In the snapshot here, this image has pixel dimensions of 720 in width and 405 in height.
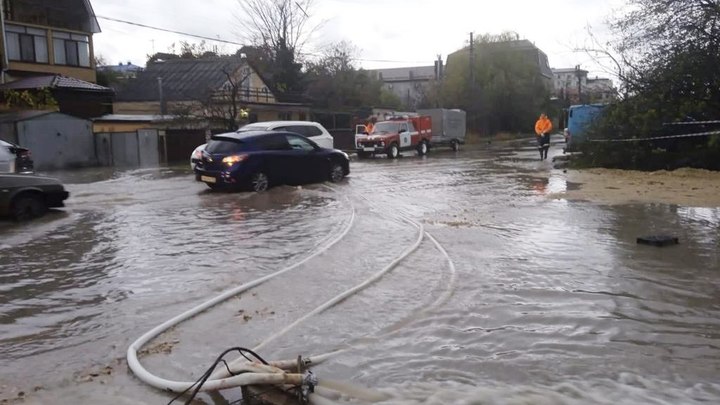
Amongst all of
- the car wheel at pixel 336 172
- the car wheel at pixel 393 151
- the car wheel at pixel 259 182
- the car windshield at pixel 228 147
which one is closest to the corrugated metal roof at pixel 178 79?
the car wheel at pixel 393 151

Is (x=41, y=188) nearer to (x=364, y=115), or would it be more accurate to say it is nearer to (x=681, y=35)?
(x=681, y=35)

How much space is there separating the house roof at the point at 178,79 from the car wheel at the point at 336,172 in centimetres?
2682

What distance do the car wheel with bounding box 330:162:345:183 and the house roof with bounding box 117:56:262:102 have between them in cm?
2682

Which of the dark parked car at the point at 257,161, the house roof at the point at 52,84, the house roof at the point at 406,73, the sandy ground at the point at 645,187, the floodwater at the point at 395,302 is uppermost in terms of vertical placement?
the house roof at the point at 406,73

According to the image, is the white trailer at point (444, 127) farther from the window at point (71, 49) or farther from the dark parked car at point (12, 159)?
the dark parked car at point (12, 159)

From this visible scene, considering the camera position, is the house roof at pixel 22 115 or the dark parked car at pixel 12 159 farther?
the house roof at pixel 22 115

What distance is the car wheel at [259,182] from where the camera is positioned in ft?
49.3

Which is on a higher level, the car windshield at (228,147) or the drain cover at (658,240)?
the car windshield at (228,147)

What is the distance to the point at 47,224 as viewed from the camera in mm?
10984

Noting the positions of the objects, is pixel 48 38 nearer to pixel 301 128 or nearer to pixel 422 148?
pixel 422 148

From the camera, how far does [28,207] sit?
11.5 meters

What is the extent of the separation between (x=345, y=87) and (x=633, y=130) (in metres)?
36.1

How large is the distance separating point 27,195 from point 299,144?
22.3 feet

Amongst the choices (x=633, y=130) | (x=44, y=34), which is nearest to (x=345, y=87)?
(x=44, y=34)
